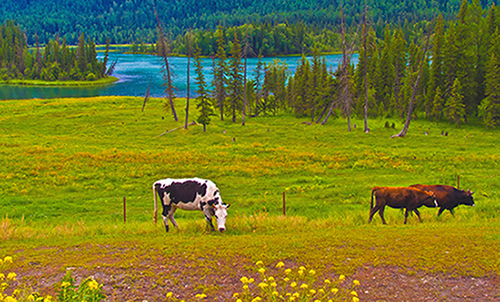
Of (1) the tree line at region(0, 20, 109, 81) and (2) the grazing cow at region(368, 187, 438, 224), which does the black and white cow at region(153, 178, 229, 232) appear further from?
(1) the tree line at region(0, 20, 109, 81)

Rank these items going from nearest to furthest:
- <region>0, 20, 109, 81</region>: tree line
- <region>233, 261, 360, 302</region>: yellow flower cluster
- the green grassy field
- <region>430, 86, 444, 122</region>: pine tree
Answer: <region>233, 261, 360, 302</region>: yellow flower cluster
the green grassy field
<region>430, 86, 444, 122</region>: pine tree
<region>0, 20, 109, 81</region>: tree line

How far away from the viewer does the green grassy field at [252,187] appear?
1143 centimetres

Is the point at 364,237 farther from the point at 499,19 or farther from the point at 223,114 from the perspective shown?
the point at 499,19

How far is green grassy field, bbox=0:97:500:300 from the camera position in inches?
450

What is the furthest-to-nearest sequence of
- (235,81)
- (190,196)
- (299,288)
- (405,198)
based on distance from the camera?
(235,81), (405,198), (190,196), (299,288)

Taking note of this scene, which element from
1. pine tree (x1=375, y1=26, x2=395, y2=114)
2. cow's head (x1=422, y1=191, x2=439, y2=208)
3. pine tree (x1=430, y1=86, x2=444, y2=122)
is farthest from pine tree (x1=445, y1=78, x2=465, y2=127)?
cow's head (x1=422, y1=191, x2=439, y2=208)

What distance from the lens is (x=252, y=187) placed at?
25.5 meters

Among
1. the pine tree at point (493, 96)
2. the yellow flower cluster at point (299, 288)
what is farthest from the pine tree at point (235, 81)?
the yellow flower cluster at point (299, 288)

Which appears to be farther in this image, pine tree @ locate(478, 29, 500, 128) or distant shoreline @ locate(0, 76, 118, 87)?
distant shoreline @ locate(0, 76, 118, 87)

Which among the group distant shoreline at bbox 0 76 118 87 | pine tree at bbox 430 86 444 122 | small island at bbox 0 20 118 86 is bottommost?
pine tree at bbox 430 86 444 122

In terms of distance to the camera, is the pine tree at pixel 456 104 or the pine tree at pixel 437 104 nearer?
the pine tree at pixel 456 104

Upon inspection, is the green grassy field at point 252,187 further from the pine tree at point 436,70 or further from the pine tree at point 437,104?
the pine tree at point 436,70

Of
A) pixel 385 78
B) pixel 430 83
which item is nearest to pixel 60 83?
pixel 385 78

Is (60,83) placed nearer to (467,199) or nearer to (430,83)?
(430,83)
